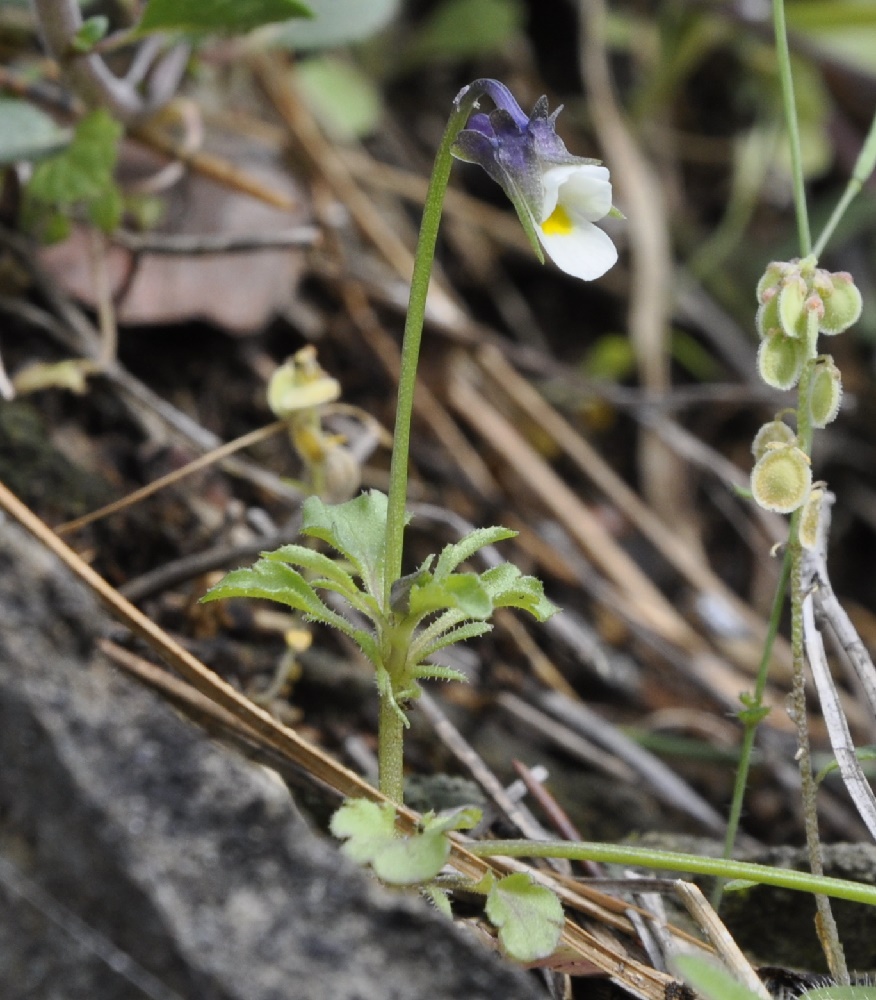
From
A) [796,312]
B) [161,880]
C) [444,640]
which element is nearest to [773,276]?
[796,312]

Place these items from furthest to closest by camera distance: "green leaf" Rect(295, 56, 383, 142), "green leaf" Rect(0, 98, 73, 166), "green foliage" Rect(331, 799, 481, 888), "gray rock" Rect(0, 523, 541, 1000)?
"green leaf" Rect(295, 56, 383, 142) → "green leaf" Rect(0, 98, 73, 166) → "green foliage" Rect(331, 799, 481, 888) → "gray rock" Rect(0, 523, 541, 1000)

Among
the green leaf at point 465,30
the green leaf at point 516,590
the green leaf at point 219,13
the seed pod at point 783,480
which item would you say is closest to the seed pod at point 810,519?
the seed pod at point 783,480

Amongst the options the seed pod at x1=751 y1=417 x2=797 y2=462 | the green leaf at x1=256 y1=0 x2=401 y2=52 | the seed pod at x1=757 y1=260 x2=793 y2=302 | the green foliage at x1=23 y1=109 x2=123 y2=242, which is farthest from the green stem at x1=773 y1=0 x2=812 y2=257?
the green leaf at x1=256 y1=0 x2=401 y2=52

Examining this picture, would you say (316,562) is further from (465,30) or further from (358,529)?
(465,30)

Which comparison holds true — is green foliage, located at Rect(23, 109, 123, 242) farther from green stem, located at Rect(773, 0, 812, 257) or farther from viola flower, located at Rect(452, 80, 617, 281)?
green stem, located at Rect(773, 0, 812, 257)

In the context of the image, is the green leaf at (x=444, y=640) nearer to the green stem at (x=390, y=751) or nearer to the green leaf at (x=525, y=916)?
the green stem at (x=390, y=751)

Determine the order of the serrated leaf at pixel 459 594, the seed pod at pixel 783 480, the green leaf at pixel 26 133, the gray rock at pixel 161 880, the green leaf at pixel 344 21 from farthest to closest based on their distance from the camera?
the green leaf at pixel 344 21 → the green leaf at pixel 26 133 → the seed pod at pixel 783 480 → the serrated leaf at pixel 459 594 → the gray rock at pixel 161 880
